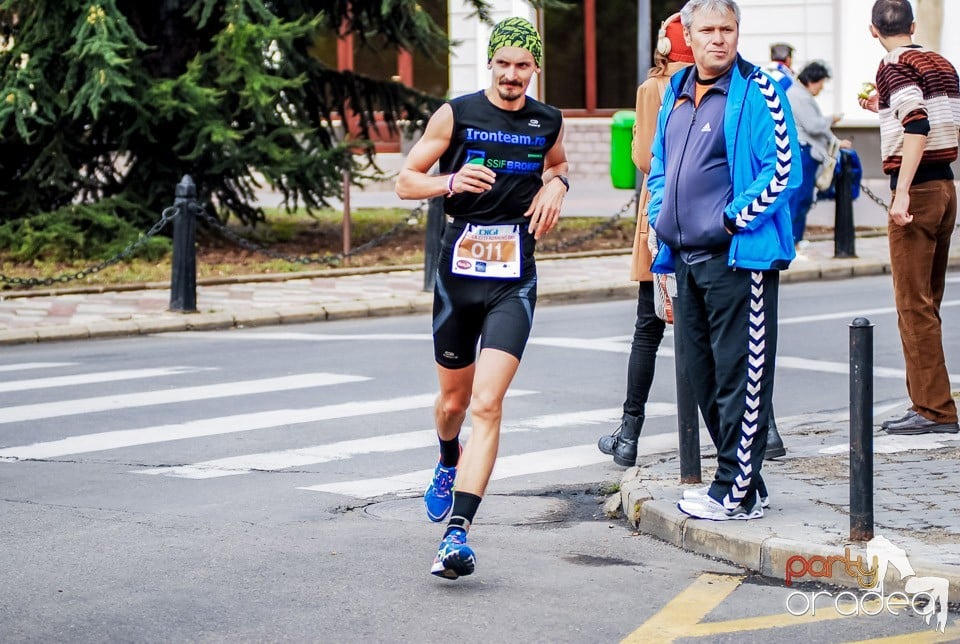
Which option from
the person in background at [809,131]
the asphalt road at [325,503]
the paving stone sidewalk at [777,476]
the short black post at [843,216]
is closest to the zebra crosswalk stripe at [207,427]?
the asphalt road at [325,503]

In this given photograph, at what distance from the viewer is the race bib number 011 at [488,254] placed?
6012mm

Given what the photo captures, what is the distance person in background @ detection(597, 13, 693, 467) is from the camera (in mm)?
7516

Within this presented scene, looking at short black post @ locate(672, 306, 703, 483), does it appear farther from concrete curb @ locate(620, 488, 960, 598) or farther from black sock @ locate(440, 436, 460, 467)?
black sock @ locate(440, 436, 460, 467)

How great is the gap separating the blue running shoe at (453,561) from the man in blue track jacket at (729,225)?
1110mm

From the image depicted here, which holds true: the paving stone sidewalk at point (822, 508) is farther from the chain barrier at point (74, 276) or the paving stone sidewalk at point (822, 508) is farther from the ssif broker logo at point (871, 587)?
the chain barrier at point (74, 276)

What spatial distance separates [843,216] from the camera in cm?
1761

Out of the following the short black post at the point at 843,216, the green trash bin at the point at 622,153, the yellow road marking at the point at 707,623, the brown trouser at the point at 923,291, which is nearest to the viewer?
the yellow road marking at the point at 707,623

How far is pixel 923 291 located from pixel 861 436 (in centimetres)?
248

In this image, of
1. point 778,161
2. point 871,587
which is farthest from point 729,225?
point 871,587

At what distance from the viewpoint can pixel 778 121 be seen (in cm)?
606

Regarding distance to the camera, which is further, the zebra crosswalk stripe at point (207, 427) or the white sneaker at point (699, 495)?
the zebra crosswalk stripe at point (207, 427)

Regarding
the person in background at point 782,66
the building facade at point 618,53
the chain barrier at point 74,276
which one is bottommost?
the chain barrier at point 74,276

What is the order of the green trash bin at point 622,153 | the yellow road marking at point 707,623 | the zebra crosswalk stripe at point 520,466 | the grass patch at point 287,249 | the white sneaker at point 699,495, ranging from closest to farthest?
the yellow road marking at point 707,623 < the white sneaker at point 699,495 < the zebra crosswalk stripe at point 520,466 < the green trash bin at point 622,153 < the grass patch at point 287,249

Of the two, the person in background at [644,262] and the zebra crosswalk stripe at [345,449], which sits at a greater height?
the person in background at [644,262]
